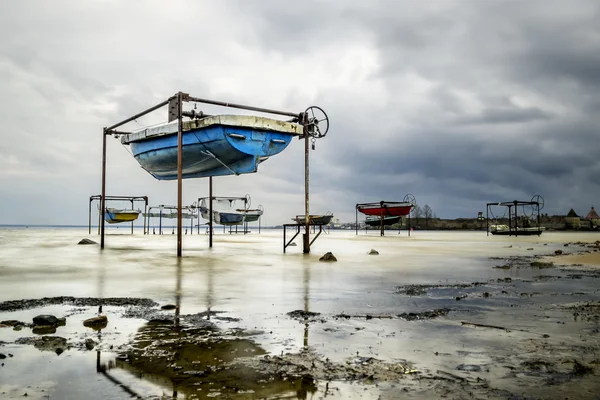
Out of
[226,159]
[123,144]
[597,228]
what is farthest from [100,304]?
[597,228]

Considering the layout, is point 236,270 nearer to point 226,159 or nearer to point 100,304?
point 100,304

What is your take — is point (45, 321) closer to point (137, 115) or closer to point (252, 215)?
point (137, 115)

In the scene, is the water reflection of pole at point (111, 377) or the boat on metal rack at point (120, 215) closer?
the water reflection of pole at point (111, 377)

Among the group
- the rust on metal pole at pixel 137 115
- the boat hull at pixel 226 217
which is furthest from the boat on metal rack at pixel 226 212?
the rust on metal pole at pixel 137 115

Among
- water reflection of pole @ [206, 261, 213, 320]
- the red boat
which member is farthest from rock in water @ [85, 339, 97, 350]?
the red boat

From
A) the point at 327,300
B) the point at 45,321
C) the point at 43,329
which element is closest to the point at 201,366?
A: the point at 43,329

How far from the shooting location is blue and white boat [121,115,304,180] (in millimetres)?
14605

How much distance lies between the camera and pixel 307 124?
15383 mm

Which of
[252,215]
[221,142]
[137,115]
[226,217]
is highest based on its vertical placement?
[137,115]

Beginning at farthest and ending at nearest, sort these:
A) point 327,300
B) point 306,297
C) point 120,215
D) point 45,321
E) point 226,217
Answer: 1. point 226,217
2. point 120,215
3. point 306,297
4. point 327,300
5. point 45,321

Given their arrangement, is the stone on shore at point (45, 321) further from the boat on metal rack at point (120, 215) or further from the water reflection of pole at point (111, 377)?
the boat on metal rack at point (120, 215)

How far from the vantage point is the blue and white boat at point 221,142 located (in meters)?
→ 14.6

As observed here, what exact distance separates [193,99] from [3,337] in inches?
428

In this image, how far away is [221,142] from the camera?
14.8m
